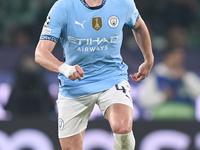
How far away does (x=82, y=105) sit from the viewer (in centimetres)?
410

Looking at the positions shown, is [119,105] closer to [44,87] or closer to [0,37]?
[44,87]

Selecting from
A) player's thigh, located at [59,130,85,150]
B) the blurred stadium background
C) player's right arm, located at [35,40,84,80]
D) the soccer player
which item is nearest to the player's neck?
the soccer player

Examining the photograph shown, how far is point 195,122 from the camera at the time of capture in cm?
589

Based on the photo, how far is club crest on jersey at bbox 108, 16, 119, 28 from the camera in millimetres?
3945

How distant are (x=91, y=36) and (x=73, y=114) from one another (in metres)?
0.72

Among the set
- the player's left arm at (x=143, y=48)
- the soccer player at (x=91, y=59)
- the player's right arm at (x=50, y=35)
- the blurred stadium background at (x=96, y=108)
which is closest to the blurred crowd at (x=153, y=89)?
the blurred stadium background at (x=96, y=108)

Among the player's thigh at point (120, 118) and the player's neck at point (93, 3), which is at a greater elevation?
the player's neck at point (93, 3)

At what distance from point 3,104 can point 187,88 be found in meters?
2.47

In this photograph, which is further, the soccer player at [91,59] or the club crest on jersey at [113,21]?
the club crest on jersey at [113,21]

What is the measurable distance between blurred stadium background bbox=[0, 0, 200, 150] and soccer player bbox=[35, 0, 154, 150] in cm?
175

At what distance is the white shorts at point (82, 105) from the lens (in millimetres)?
3945

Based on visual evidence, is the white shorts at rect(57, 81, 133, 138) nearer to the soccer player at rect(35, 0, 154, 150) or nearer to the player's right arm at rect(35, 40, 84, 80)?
the soccer player at rect(35, 0, 154, 150)

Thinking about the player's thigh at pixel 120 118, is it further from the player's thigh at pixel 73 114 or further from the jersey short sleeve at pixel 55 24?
the jersey short sleeve at pixel 55 24

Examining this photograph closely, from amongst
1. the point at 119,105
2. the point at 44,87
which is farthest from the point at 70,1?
the point at 44,87
